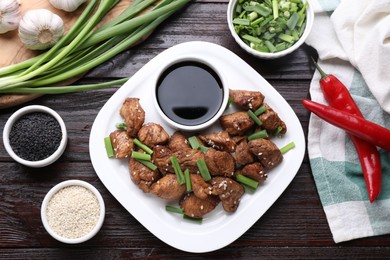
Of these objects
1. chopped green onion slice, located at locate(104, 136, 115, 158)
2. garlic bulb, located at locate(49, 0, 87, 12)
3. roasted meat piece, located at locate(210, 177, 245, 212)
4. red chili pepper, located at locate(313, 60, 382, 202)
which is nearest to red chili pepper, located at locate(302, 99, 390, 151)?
red chili pepper, located at locate(313, 60, 382, 202)

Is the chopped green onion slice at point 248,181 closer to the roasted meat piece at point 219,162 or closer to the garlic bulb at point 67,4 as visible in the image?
the roasted meat piece at point 219,162

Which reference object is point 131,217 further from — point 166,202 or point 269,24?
point 269,24

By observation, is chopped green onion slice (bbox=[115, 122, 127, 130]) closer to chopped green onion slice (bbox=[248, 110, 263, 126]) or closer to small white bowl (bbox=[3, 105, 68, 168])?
small white bowl (bbox=[3, 105, 68, 168])

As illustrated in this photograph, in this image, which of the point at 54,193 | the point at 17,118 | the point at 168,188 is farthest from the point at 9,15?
the point at 168,188

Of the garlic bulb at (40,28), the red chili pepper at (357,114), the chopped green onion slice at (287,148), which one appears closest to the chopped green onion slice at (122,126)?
the garlic bulb at (40,28)

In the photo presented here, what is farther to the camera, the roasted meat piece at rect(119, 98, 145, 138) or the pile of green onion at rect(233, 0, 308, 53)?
the pile of green onion at rect(233, 0, 308, 53)

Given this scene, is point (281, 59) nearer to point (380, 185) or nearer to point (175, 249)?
point (380, 185)
